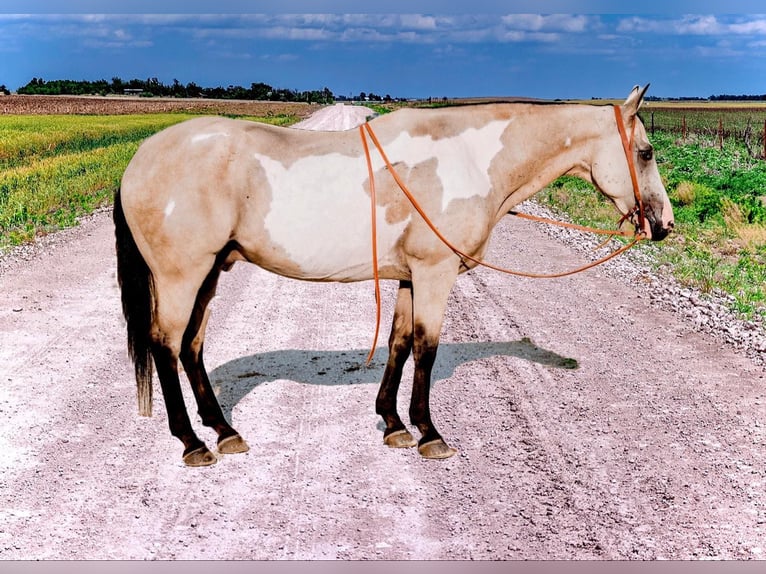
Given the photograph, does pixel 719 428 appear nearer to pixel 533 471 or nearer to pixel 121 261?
pixel 533 471

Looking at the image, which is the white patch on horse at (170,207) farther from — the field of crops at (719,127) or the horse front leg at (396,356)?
the field of crops at (719,127)

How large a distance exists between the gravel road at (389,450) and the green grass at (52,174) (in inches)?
223

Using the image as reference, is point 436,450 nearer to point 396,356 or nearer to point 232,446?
point 396,356

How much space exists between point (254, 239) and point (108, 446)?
178 cm

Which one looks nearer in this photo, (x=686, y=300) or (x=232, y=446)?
(x=232, y=446)

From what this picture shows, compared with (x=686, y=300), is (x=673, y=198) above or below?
above

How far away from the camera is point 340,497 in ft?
14.4

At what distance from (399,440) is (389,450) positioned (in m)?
0.10

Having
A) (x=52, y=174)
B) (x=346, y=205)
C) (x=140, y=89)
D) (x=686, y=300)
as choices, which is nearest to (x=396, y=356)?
(x=346, y=205)

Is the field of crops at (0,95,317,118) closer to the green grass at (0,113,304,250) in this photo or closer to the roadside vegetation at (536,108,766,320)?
the green grass at (0,113,304,250)

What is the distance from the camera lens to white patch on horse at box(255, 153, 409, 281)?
478 cm

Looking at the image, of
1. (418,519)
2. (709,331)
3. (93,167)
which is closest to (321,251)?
(418,519)

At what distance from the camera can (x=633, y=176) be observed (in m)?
5.05

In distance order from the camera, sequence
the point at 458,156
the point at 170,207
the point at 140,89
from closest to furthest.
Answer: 1. the point at 170,207
2. the point at 458,156
3. the point at 140,89
